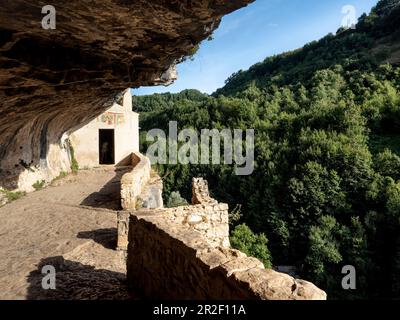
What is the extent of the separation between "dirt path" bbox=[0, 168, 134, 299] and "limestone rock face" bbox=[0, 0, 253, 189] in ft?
8.83

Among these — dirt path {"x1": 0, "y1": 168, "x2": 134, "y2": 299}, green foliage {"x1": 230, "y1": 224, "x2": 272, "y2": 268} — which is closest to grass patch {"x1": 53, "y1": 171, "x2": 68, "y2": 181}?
dirt path {"x1": 0, "y1": 168, "x2": 134, "y2": 299}

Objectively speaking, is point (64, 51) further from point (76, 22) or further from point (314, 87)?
point (314, 87)

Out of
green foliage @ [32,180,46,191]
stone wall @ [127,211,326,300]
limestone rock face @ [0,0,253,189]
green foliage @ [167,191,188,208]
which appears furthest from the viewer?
green foliage @ [167,191,188,208]

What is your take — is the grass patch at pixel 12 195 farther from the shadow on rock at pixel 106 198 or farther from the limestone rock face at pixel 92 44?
the limestone rock face at pixel 92 44

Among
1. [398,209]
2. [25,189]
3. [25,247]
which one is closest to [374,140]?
[398,209]

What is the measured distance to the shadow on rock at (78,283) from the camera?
4688mm

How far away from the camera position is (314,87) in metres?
38.1

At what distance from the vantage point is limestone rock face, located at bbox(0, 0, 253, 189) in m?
3.43

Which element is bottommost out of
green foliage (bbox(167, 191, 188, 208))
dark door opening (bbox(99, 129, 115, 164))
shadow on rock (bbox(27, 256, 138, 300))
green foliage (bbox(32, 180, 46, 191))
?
green foliage (bbox(167, 191, 188, 208))

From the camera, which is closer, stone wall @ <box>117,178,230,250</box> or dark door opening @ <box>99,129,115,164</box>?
stone wall @ <box>117,178,230,250</box>

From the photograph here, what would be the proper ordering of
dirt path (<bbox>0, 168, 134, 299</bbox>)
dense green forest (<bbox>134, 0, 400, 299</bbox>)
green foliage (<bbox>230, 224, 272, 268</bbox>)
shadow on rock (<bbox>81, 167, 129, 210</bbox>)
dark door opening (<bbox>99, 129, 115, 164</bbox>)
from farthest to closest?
dark door opening (<bbox>99, 129, 115, 164</bbox>), dense green forest (<bbox>134, 0, 400, 299</bbox>), green foliage (<bbox>230, 224, 272, 268</bbox>), shadow on rock (<bbox>81, 167, 129, 210</bbox>), dirt path (<bbox>0, 168, 134, 299</bbox>)

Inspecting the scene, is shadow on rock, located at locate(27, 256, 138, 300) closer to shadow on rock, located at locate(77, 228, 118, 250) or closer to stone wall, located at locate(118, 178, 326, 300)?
stone wall, located at locate(118, 178, 326, 300)

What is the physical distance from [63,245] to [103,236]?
2.78 ft
